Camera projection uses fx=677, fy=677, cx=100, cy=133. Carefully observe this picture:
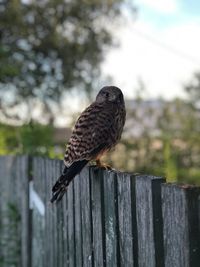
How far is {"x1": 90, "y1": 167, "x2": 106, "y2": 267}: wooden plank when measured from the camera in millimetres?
3867

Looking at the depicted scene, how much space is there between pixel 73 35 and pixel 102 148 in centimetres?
2639

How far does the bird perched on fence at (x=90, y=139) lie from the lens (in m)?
4.22

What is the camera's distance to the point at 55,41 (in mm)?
29469

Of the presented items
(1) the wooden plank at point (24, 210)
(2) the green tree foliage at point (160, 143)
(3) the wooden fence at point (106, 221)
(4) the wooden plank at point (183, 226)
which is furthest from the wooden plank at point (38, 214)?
(2) the green tree foliage at point (160, 143)

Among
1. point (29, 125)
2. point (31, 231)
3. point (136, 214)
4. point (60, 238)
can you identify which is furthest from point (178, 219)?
point (29, 125)

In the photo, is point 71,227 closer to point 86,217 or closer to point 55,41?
point 86,217

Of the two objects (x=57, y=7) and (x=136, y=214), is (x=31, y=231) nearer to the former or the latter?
(x=136, y=214)

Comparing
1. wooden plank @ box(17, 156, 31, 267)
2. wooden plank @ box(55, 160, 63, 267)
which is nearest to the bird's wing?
wooden plank @ box(55, 160, 63, 267)

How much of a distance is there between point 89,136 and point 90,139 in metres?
0.02

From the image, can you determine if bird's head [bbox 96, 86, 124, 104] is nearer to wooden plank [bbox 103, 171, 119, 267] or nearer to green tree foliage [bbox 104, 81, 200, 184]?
wooden plank [bbox 103, 171, 119, 267]

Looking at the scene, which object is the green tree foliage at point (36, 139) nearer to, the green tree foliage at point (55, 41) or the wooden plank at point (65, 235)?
the wooden plank at point (65, 235)

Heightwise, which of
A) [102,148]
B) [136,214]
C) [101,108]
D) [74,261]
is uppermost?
[101,108]

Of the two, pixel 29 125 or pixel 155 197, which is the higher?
pixel 29 125

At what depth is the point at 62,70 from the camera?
3103 centimetres
